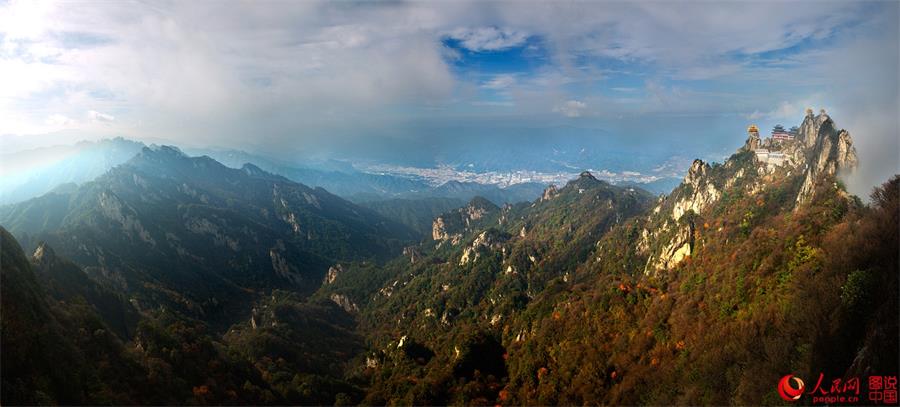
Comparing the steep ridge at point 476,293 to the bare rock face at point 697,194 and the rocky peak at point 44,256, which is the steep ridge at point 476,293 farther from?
the rocky peak at point 44,256

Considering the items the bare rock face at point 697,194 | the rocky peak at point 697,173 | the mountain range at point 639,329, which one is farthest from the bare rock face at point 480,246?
the bare rock face at point 697,194

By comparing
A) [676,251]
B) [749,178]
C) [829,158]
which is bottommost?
[676,251]

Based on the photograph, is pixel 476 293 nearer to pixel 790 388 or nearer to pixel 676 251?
pixel 676 251

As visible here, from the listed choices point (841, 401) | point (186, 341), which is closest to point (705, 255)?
point (841, 401)

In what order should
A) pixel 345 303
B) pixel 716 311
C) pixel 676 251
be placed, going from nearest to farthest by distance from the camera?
pixel 716 311
pixel 676 251
pixel 345 303

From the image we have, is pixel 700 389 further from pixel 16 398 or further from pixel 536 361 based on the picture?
pixel 16 398

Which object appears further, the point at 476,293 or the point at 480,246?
the point at 480,246

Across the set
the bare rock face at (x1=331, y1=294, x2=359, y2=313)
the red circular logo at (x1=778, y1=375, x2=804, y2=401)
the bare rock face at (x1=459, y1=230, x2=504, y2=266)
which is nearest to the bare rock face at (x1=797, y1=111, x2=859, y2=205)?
the red circular logo at (x1=778, y1=375, x2=804, y2=401)

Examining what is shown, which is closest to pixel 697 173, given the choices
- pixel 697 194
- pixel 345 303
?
pixel 697 194
